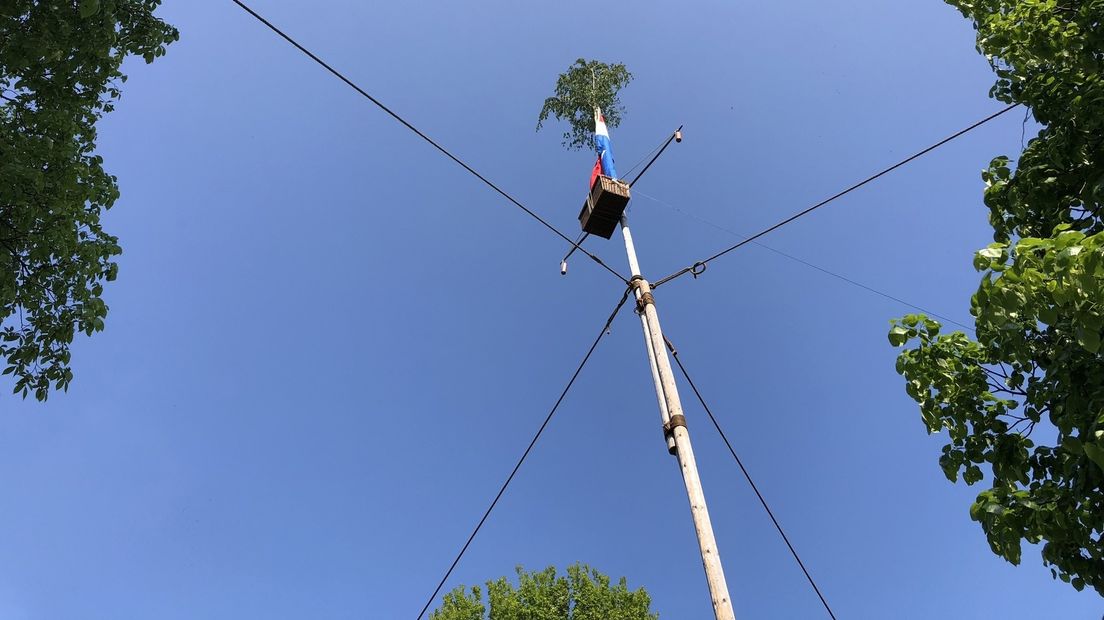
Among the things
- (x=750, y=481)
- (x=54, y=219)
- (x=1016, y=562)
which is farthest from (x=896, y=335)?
(x=54, y=219)

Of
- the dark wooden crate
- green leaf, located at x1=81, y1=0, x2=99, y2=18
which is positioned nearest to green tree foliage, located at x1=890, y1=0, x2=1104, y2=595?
the dark wooden crate

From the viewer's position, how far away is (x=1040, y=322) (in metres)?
3.83

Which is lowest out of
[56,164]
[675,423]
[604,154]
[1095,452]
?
[1095,452]

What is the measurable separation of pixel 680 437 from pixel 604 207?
4.16 m

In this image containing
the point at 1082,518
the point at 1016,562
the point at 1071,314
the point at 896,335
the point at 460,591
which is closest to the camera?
the point at 1071,314

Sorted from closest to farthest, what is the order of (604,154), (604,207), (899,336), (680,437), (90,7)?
(899,336) < (90,7) < (680,437) < (604,207) < (604,154)

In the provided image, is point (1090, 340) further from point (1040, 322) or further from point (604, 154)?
point (604, 154)

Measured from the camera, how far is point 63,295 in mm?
7098

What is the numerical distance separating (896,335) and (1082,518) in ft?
5.32

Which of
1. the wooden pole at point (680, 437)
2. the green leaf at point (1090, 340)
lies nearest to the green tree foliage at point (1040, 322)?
the green leaf at point (1090, 340)

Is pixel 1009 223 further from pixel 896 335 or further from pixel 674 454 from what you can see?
pixel 674 454

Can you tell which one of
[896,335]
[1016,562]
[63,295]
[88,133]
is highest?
[88,133]

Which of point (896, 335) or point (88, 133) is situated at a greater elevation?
point (88, 133)

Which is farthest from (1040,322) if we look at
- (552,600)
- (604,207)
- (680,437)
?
(552,600)
